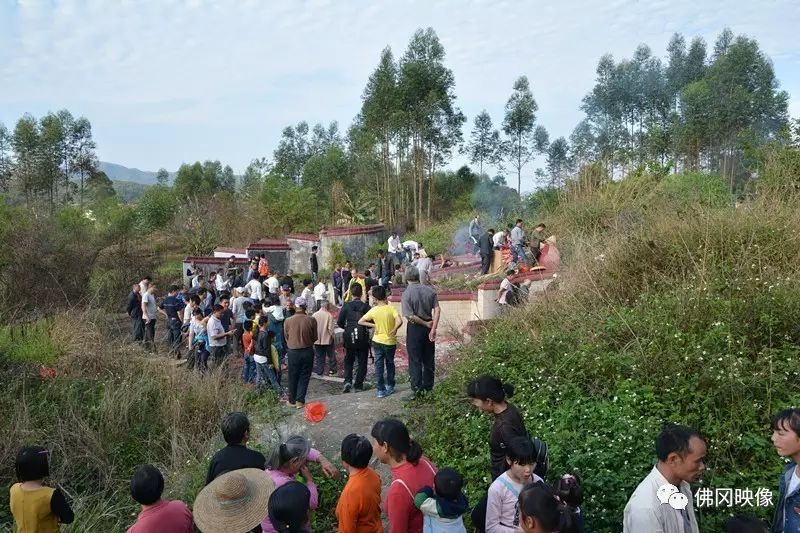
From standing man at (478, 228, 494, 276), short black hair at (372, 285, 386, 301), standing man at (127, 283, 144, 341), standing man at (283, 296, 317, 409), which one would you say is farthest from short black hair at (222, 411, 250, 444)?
standing man at (478, 228, 494, 276)

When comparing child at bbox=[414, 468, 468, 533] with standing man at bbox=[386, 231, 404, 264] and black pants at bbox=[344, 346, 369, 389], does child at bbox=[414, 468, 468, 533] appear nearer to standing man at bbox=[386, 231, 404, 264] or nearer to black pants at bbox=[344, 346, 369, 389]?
black pants at bbox=[344, 346, 369, 389]

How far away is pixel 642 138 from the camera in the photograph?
32344mm

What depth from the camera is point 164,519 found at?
10.7 feet

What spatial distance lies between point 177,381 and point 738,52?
3157cm

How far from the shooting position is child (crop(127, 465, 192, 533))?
3232mm

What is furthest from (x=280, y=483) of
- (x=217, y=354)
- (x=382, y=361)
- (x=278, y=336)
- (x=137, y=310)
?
(x=137, y=310)

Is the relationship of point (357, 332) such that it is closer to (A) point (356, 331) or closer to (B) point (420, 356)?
(A) point (356, 331)

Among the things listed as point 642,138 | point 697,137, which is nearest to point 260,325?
point 697,137

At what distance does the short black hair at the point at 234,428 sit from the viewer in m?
3.83

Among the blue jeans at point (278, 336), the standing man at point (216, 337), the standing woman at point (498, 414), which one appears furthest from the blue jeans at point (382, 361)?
the standing woman at point (498, 414)

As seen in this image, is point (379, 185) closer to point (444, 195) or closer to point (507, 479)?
point (444, 195)

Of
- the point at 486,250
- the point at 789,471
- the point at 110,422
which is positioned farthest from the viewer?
the point at 486,250

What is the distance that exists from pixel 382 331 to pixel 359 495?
12.5 feet

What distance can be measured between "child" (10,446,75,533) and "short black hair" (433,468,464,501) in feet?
7.84
